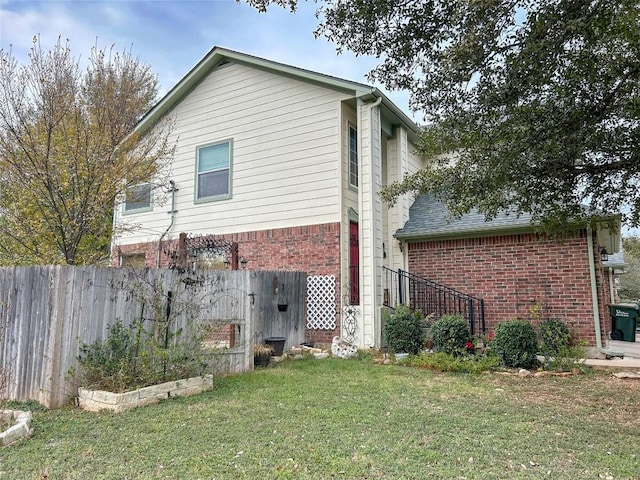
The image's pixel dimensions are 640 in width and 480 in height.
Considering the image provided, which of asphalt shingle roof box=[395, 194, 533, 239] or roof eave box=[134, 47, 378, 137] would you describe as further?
roof eave box=[134, 47, 378, 137]

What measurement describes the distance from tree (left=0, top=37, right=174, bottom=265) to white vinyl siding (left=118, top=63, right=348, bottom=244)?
9.57 feet

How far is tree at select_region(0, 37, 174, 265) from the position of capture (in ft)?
22.7

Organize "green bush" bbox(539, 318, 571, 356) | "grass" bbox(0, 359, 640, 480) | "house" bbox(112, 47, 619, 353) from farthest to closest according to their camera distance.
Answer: "house" bbox(112, 47, 619, 353) < "green bush" bbox(539, 318, 571, 356) < "grass" bbox(0, 359, 640, 480)

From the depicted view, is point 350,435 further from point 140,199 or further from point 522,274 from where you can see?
point 140,199

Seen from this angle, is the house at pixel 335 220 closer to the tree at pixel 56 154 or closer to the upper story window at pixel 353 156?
the upper story window at pixel 353 156

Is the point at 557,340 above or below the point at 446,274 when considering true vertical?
below

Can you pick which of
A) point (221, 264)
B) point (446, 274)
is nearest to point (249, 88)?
point (221, 264)

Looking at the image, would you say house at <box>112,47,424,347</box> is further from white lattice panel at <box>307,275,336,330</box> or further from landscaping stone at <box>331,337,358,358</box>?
landscaping stone at <box>331,337,358,358</box>

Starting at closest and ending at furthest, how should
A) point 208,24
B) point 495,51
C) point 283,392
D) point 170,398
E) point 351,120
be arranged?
1. point 495,51
2. point 170,398
3. point 283,392
4. point 208,24
5. point 351,120

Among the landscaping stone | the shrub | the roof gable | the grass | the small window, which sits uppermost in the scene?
the roof gable

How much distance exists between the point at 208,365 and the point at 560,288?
23.0 feet

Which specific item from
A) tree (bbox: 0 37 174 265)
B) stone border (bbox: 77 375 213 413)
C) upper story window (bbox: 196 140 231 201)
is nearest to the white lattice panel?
upper story window (bbox: 196 140 231 201)

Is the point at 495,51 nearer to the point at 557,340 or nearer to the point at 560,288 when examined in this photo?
the point at 557,340

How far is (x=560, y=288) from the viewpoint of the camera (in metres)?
8.57
